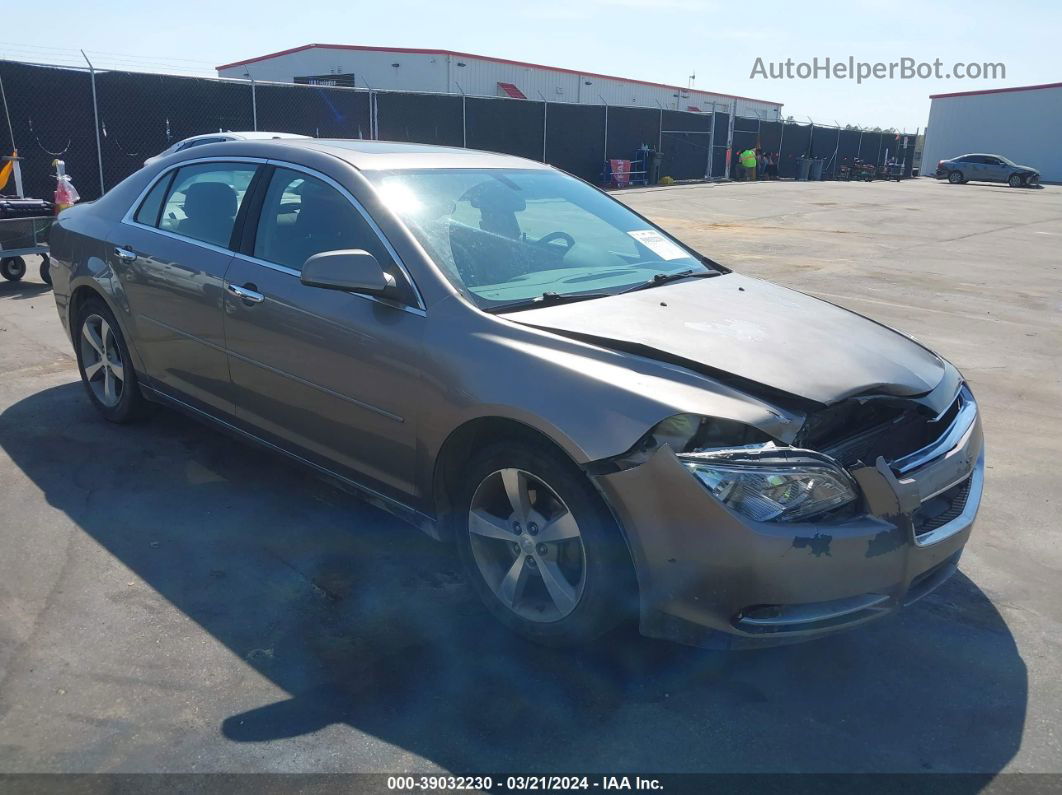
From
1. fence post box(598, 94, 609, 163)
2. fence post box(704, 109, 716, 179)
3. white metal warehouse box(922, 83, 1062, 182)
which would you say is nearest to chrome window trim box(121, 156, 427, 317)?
fence post box(598, 94, 609, 163)

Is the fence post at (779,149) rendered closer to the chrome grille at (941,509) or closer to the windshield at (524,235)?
the windshield at (524,235)

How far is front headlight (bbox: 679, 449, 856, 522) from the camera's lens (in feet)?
8.90

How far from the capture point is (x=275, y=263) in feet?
13.3

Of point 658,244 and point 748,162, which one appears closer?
point 658,244

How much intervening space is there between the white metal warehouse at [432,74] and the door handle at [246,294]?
106 feet

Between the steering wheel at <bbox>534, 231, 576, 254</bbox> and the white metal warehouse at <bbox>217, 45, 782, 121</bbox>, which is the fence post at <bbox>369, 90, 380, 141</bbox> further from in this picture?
the steering wheel at <bbox>534, 231, 576, 254</bbox>

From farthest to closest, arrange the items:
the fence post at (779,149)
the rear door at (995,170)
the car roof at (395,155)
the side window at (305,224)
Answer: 1. the rear door at (995,170)
2. the fence post at (779,149)
3. the car roof at (395,155)
4. the side window at (305,224)

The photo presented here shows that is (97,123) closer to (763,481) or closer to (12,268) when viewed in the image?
(12,268)

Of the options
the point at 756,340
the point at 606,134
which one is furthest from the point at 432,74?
the point at 756,340

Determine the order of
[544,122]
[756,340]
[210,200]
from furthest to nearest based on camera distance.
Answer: [544,122], [210,200], [756,340]

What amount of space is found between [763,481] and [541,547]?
828mm

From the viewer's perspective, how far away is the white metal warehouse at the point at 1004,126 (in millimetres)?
51938

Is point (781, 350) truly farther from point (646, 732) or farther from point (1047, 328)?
point (1047, 328)

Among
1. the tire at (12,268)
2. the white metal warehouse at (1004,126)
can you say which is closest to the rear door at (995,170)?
the white metal warehouse at (1004,126)
